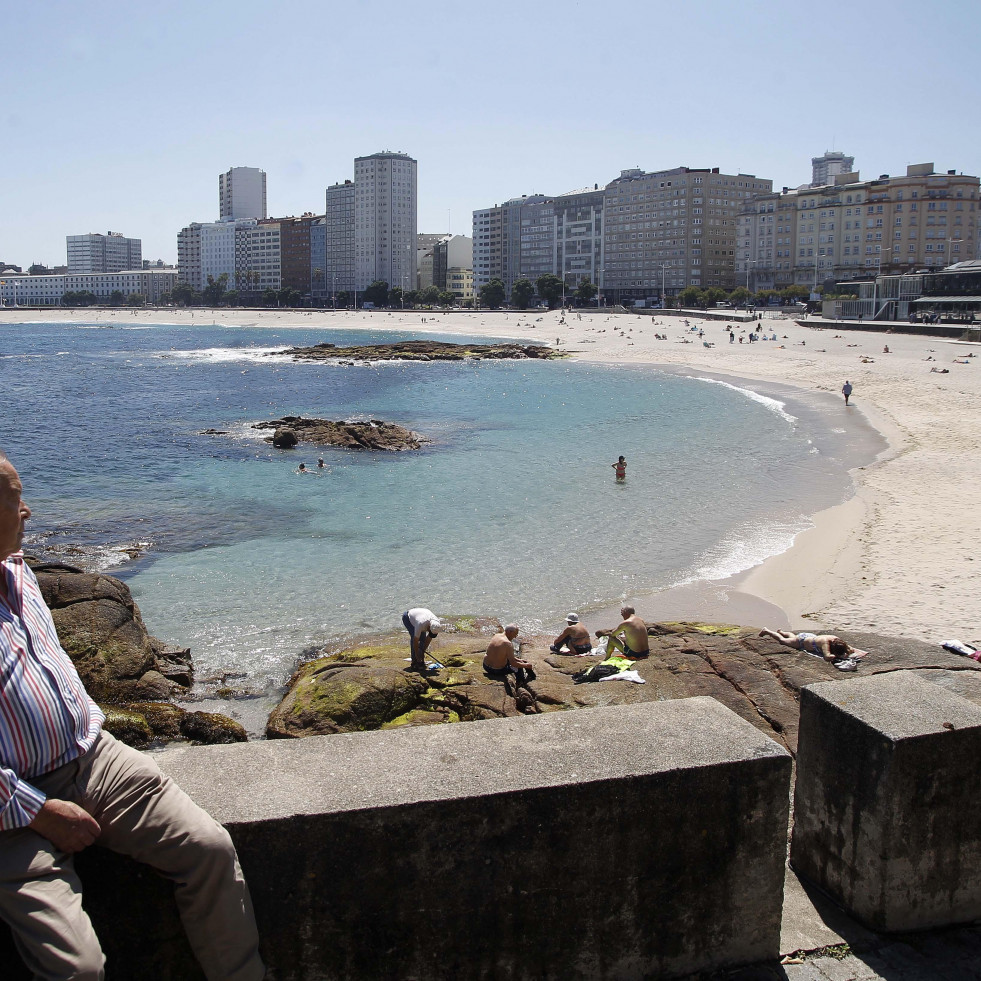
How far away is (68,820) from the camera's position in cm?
251

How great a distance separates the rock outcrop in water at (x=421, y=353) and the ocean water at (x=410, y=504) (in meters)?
32.0

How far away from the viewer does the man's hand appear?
A: 249 centimetres

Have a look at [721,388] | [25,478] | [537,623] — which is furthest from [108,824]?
[721,388]

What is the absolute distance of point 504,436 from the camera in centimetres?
3650

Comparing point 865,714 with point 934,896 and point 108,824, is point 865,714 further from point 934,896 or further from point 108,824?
point 108,824

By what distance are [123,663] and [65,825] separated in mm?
8857

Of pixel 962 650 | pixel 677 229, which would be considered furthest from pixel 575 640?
pixel 677 229

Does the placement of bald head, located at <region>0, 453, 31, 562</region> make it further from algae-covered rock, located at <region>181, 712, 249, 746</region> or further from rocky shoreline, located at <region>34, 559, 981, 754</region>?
algae-covered rock, located at <region>181, 712, 249, 746</region>

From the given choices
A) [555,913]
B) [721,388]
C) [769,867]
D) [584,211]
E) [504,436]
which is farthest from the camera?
[584,211]

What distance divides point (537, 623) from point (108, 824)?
1182 cm

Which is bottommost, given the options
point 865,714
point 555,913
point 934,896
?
point 934,896

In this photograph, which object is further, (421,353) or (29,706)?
(421,353)

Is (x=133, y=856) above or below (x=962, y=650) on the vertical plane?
above

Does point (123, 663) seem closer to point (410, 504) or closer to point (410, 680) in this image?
point (410, 680)
